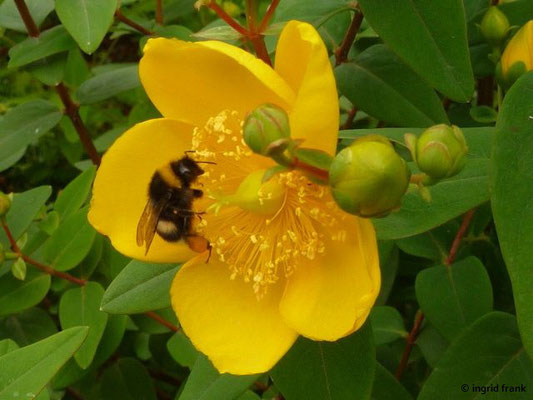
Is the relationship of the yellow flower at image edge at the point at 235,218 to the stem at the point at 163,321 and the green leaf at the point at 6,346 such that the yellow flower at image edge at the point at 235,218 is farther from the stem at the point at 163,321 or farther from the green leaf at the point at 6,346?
the stem at the point at 163,321

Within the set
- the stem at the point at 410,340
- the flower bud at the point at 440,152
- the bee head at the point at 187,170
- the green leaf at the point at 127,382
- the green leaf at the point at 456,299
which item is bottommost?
the green leaf at the point at 127,382

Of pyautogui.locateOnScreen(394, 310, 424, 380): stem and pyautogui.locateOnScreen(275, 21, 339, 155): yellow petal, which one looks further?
pyautogui.locateOnScreen(394, 310, 424, 380): stem

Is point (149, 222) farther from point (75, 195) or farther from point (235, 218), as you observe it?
point (75, 195)

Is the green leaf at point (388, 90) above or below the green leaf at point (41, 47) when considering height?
below

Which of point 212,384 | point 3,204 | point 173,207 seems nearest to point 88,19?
point 3,204

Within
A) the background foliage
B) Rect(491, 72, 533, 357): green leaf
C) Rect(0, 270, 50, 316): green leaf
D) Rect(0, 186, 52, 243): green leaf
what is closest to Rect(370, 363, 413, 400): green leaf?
the background foliage

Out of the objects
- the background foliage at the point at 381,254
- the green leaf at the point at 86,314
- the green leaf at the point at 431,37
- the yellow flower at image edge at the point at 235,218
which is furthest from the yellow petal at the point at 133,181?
the green leaf at the point at 86,314

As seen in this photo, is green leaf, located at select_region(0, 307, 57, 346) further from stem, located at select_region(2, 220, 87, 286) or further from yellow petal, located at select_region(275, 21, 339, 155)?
yellow petal, located at select_region(275, 21, 339, 155)
